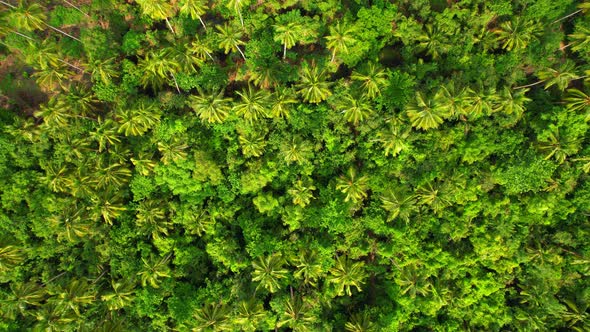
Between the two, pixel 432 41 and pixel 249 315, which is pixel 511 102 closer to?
pixel 432 41

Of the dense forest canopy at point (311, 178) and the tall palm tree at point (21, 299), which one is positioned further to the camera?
the dense forest canopy at point (311, 178)

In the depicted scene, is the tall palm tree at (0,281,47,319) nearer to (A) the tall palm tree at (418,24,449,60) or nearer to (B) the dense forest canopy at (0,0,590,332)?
(B) the dense forest canopy at (0,0,590,332)

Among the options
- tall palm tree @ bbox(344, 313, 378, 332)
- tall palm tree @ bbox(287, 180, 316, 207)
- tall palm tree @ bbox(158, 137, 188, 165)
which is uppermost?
tall palm tree @ bbox(158, 137, 188, 165)

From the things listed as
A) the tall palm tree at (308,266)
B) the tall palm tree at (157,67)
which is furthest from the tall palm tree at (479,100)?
the tall palm tree at (157,67)

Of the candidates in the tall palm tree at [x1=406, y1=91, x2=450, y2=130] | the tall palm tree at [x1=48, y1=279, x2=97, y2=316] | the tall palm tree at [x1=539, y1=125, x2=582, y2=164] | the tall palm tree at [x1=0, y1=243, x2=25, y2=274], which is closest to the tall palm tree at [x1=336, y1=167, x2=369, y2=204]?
the tall palm tree at [x1=406, y1=91, x2=450, y2=130]

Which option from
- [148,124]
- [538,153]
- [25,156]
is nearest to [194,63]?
[148,124]

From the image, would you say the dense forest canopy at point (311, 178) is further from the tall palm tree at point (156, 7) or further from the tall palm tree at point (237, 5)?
the tall palm tree at point (237, 5)
